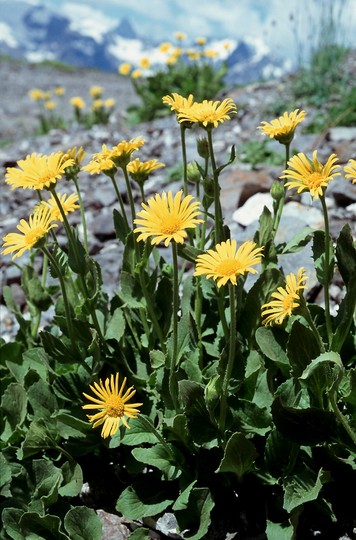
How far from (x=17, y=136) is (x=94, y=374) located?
38.2ft

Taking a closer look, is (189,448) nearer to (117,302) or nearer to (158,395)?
(158,395)

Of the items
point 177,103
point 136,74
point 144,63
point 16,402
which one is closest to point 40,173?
point 177,103

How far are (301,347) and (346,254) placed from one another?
411mm

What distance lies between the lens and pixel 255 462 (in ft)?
7.77

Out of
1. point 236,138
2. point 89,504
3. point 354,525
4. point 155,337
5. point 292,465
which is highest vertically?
point 236,138

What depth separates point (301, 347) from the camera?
2.16 metres

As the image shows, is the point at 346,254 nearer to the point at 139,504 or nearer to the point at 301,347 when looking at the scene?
the point at 301,347

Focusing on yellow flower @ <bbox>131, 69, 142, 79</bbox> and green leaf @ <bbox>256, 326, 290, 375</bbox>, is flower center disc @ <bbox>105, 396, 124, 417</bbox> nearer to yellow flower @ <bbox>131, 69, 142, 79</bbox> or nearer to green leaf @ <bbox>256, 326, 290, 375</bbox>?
green leaf @ <bbox>256, 326, 290, 375</bbox>

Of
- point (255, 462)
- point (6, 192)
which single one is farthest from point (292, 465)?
point (6, 192)

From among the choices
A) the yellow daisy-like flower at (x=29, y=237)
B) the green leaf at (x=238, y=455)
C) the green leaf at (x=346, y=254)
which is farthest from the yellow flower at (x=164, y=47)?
the green leaf at (x=238, y=455)

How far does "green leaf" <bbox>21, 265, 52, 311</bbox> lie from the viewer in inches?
118

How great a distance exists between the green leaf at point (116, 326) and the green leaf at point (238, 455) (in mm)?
714

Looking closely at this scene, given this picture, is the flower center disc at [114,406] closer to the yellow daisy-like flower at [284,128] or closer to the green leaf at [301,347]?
the green leaf at [301,347]

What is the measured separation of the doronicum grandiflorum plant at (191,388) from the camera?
82.4 inches
